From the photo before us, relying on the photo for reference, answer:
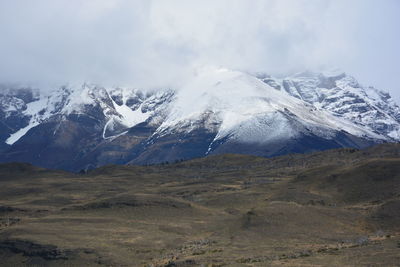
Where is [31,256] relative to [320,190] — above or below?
below

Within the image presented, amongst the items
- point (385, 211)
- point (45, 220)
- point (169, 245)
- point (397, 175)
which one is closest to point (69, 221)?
point (45, 220)

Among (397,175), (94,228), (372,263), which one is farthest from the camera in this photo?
(397,175)

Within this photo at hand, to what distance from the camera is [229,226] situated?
125438 millimetres

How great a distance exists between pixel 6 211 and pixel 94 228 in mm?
49586

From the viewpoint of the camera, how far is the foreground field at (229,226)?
9306 centimetres

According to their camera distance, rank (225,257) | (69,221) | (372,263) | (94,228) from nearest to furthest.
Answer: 1. (372,263)
2. (225,257)
3. (94,228)
4. (69,221)

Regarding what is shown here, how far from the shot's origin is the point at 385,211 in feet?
411

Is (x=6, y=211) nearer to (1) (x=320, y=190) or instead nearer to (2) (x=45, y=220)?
(2) (x=45, y=220)

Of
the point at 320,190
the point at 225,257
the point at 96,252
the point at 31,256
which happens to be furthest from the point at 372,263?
the point at 320,190

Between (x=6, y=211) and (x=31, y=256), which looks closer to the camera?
(x=31, y=256)

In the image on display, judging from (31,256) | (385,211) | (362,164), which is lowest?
(31,256)

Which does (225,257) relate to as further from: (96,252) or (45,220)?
(45,220)

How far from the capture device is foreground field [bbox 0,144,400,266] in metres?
93.1

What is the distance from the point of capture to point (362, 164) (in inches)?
6836
